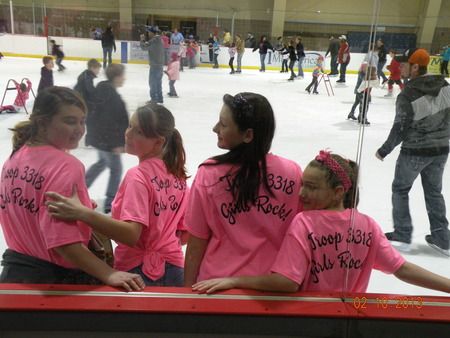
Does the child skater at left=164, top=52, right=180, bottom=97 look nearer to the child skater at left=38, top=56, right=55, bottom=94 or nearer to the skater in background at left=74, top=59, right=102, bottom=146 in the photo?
the skater in background at left=74, top=59, right=102, bottom=146

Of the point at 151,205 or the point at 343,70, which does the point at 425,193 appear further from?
the point at 151,205

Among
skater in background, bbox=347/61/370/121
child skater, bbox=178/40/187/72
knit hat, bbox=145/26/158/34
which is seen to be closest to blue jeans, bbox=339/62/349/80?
skater in background, bbox=347/61/370/121

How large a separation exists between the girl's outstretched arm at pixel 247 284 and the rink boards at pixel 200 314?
22mm

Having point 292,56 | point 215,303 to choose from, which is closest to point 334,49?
point 292,56

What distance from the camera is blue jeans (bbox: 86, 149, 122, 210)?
1.54 metres

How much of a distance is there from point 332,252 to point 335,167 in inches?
10.3

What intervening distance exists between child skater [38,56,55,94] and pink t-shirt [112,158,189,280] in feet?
1.32

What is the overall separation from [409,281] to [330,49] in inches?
31.9

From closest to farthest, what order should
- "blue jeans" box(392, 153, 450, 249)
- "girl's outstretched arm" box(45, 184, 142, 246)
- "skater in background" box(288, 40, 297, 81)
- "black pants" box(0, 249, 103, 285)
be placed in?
"girl's outstretched arm" box(45, 184, 142, 246), "black pants" box(0, 249, 103, 285), "skater in background" box(288, 40, 297, 81), "blue jeans" box(392, 153, 450, 249)

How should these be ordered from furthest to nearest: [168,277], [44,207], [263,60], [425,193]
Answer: [425,193] → [263,60] → [168,277] → [44,207]

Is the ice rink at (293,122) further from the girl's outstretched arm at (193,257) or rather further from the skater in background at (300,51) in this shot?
the girl's outstretched arm at (193,257)

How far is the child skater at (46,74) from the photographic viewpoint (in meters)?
1.39

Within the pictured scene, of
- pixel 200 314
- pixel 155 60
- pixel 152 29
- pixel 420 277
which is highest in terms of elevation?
pixel 152 29

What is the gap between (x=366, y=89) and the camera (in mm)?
1303
